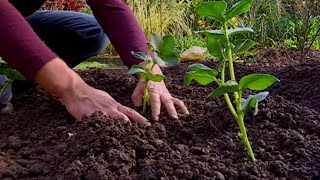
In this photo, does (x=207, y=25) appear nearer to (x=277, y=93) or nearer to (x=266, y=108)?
(x=277, y=93)

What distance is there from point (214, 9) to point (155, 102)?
0.48 metres

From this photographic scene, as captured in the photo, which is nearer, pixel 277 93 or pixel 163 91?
pixel 163 91

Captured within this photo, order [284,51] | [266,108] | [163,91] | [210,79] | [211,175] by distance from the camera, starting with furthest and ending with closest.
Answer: [284,51] → [163,91] → [266,108] → [210,79] → [211,175]

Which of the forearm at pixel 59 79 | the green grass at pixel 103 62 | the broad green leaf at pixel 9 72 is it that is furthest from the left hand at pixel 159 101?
the green grass at pixel 103 62

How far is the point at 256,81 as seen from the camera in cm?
171

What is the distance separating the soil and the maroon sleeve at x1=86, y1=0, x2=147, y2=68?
0.34 metres

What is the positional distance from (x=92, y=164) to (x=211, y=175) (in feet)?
0.99

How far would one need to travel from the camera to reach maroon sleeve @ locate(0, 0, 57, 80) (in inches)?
78.7

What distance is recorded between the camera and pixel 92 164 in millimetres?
1655

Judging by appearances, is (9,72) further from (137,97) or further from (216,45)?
(216,45)

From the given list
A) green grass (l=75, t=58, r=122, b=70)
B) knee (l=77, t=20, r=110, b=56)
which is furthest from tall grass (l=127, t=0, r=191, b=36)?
knee (l=77, t=20, r=110, b=56)

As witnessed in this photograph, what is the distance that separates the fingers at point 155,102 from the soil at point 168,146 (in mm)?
38

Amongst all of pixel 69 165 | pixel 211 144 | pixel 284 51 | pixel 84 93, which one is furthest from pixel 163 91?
pixel 284 51

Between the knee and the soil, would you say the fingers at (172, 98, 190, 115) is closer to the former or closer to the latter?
the soil
